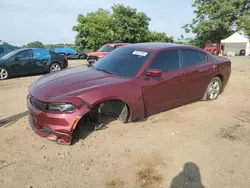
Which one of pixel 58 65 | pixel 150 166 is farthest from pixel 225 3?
pixel 150 166

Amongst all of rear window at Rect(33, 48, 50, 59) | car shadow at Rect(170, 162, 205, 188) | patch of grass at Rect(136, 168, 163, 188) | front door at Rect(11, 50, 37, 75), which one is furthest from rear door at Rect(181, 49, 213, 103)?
rear window at Rect(33, 48, 50, 59)

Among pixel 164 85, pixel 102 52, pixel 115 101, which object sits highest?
pixel 102 52

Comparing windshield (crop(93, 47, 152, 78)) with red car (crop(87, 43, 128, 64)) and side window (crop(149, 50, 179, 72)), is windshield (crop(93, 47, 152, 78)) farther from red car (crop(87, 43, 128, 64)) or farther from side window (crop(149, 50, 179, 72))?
red car (crop(87, 43, 128, 64))

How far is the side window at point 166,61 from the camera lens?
446 centimetres

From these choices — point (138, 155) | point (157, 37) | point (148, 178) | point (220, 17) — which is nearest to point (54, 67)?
point (138, 155)

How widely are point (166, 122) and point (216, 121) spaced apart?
1038mm

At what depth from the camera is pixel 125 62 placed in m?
4.50

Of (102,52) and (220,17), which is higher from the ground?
(220,17)

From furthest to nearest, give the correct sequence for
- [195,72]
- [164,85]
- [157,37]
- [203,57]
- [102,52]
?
[157,37]
[102,52]
[203,57]
[195,72]
[164,85]

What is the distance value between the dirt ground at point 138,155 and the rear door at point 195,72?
0.66 meters

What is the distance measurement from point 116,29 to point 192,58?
84.3 ft

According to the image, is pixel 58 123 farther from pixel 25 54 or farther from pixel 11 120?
pixel 25 54

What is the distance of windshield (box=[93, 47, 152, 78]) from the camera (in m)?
4.29

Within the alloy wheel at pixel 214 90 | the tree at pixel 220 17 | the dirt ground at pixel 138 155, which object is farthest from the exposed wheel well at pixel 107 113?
the tree at pixel 220 17
